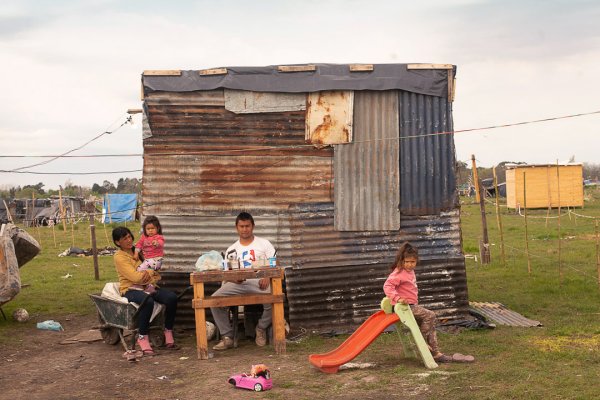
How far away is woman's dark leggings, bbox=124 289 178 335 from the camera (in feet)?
27.7

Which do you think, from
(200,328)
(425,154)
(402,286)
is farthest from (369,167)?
(200,328)

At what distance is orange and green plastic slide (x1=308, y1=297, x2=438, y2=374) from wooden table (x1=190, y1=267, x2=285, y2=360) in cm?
97

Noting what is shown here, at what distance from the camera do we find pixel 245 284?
861cm

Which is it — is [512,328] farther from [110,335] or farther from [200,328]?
[110,335]

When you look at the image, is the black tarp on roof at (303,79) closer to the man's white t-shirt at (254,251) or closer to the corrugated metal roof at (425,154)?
the corrugated metal roof at (425,154)

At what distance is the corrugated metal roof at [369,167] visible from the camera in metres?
9.41

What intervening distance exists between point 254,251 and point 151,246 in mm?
1214

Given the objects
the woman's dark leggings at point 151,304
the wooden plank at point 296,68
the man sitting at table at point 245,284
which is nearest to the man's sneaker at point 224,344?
the man sitting at table at point 245,284

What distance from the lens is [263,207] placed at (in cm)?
941

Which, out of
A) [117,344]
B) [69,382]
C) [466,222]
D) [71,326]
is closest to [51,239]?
[466,222]

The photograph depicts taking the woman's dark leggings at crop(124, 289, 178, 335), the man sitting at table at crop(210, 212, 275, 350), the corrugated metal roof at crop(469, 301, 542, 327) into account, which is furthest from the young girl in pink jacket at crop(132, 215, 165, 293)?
the corrugated metal roof at crop(469, 301, 542, 327)

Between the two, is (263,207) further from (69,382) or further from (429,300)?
(69,382)

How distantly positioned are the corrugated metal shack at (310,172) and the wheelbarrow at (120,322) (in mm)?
706

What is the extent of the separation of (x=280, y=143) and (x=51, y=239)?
18704mm
